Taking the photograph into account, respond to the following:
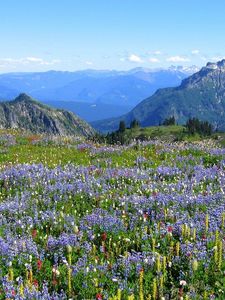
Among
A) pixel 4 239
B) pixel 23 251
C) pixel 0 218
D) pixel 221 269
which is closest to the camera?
pixel 221 269

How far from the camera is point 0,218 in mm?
10453

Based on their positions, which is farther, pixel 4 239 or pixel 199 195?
pixel 199 195

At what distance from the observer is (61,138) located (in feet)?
83.1

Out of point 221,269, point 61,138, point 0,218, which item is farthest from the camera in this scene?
point 61,138

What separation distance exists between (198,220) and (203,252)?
2.06 meters

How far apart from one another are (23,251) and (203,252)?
128 inches

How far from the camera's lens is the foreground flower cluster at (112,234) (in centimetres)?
699

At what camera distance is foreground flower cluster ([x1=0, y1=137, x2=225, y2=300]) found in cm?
699

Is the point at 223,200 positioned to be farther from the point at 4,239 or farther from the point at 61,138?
the point at 61,138

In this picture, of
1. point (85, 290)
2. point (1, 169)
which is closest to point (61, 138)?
point (1, 169)

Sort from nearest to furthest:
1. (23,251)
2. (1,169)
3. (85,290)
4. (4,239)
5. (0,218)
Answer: (85,290)
(23,251)
(4,239)
(0,218)
(1,169)

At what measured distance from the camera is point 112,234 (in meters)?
9.26

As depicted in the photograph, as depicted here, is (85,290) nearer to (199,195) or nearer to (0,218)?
(0,218)

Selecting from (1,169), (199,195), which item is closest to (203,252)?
(199,195)
